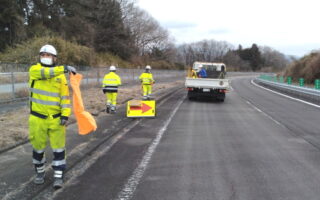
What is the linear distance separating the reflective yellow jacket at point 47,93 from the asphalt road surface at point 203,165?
1.17 m

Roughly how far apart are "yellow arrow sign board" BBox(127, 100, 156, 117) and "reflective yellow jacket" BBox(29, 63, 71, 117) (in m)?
6.71

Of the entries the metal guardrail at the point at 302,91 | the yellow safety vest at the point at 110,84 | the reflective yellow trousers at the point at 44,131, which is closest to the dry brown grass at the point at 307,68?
the metal guardrail at the point at 302,91

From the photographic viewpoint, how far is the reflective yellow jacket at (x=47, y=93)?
15.0 ft

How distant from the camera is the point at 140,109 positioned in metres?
11.7

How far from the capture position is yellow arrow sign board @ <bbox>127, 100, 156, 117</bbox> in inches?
455

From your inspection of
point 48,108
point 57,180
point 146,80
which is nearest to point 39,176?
point 57,180

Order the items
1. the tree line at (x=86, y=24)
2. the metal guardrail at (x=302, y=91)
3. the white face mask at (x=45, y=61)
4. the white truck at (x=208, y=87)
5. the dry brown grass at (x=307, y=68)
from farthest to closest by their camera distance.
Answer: the tree line at (x=86, y=24)
the dry brown grass at (x=307, y=68)
the metal guardrail at (x=302, y=91)
the white truck at (x=208, y=87)
the white face mask at (x=45, y=61)

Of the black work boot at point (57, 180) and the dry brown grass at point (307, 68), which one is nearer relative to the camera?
the black work boot at point (57, 180)

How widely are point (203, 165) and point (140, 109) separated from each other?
6068 mm

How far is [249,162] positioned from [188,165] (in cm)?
121

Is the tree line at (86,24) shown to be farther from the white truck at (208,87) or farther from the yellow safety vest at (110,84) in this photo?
the yellow safety vest at (110,84)

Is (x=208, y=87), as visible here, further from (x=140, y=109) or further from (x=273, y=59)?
(x=273, y=59)

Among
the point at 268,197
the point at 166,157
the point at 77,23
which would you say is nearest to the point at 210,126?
the point at 166,157

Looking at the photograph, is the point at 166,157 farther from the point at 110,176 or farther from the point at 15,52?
the point at 15,52
